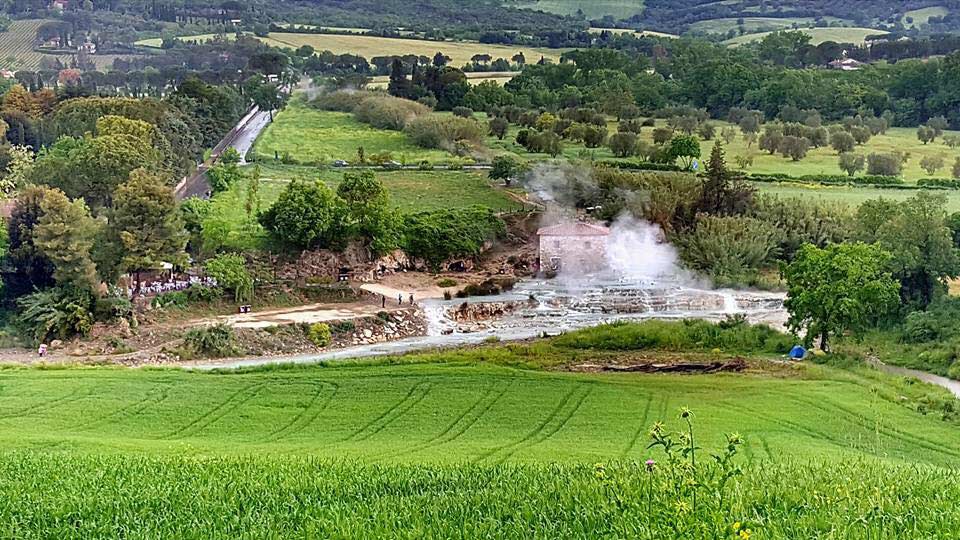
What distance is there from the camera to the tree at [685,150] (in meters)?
66.1

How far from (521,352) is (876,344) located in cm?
1361

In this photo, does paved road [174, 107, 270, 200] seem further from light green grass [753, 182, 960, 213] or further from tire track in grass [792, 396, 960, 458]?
tire track in grass [792, 396, 960, 458]

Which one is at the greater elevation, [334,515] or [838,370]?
[334,515]

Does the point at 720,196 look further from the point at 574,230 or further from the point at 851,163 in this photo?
the point at 851,163

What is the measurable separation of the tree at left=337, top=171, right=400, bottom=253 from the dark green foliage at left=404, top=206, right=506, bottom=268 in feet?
3.57

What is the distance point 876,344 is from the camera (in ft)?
122

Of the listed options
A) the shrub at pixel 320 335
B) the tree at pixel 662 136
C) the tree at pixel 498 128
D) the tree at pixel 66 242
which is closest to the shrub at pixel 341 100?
the tree at pixel 498 128

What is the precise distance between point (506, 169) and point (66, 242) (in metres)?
29.3

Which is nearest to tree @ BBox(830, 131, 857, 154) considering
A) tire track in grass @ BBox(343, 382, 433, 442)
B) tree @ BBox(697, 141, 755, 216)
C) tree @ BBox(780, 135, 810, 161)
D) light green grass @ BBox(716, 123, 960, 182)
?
light green grass @ BBox(716, 123, 960, 182)

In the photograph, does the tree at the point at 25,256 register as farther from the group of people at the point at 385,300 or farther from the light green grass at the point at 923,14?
the light green grass at the point at 923,14

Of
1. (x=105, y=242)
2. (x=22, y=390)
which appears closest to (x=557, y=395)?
(x=22, y=390)

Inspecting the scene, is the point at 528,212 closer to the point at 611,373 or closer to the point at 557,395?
the point at 611,373

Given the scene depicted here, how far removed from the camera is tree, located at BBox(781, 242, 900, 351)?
110 ft

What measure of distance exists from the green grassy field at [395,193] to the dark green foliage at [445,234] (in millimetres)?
3737
